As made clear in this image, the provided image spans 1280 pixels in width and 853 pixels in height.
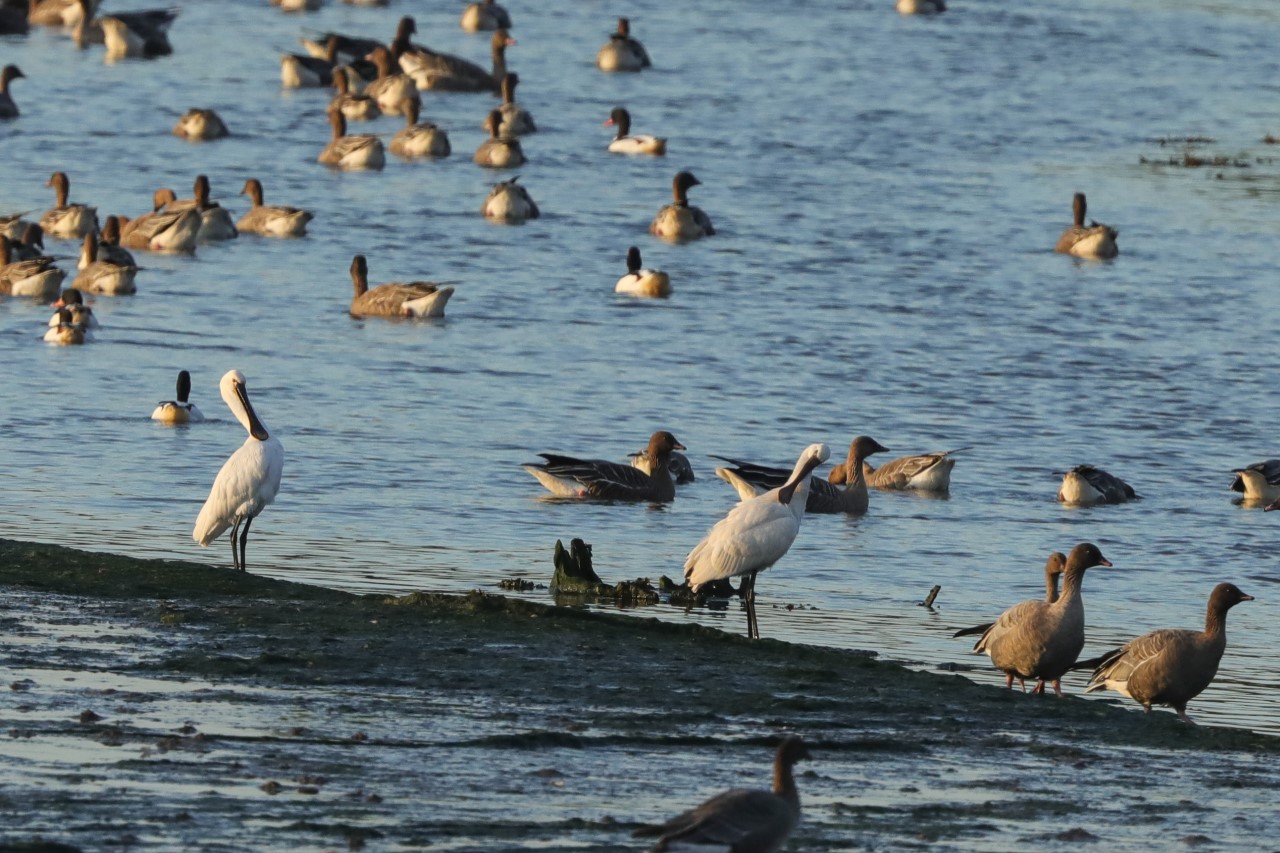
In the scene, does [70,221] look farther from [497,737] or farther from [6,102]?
[497,737]

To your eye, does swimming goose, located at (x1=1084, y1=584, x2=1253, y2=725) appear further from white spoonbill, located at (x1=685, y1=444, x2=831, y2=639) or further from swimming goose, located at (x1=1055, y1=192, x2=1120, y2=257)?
swimming goose, located at (x1=1055, y1=192, x2=1120, y2=257)

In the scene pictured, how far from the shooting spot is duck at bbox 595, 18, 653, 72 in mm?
46781

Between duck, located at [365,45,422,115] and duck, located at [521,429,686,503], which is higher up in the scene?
duck, located at [365,45,422,115]

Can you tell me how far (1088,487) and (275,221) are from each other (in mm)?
15657

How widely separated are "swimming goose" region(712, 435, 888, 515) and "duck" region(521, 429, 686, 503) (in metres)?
0.45

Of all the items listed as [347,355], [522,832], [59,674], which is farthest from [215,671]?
[347,355]

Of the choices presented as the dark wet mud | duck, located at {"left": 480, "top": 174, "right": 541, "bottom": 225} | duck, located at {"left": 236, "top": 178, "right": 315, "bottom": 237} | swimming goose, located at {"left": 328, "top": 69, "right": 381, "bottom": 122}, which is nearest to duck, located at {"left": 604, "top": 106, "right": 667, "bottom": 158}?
duck, located at {"left": 480, "top": 174, "right": 541, "bottom": 225}

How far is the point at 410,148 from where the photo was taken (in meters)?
39.4

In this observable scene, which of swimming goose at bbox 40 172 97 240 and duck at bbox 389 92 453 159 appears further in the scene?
duck at bbox 389 92 453 159

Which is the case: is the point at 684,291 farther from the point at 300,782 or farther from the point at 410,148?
the point at 300,782

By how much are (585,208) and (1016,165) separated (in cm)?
789

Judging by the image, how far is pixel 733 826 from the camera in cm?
705

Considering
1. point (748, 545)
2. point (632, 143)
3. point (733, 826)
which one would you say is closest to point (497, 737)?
point (733, 826)

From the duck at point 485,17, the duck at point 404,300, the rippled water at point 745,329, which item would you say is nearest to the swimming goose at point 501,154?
the rippled water at point 745,329
